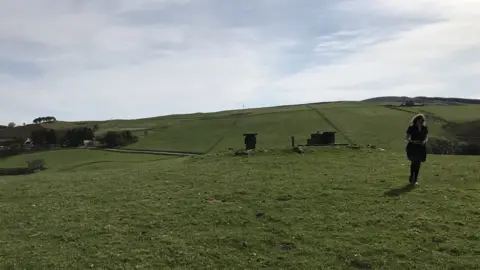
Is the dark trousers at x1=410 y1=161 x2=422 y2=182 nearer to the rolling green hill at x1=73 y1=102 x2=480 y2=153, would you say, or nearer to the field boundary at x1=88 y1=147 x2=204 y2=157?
the rolling green hill at x1=73 y1=102 x2=480 y2=153

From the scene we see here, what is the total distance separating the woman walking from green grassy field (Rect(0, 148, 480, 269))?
2.52 feet

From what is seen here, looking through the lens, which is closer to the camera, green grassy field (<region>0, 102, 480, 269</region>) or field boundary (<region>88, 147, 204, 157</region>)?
green grassy field (<region>0, 102, 480, 269</region>)

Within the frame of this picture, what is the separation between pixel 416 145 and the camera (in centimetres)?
1866

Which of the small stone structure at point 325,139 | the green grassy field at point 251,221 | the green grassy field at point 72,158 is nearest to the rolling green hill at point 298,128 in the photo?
the green grassy field at point 72,158

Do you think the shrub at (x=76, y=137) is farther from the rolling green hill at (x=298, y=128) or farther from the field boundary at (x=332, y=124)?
the field boundary at (x=332, y=124)

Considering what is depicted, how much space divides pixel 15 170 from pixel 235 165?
65023 mm

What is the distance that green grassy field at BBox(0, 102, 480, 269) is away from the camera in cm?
1112

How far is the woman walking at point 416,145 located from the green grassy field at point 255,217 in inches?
28.5

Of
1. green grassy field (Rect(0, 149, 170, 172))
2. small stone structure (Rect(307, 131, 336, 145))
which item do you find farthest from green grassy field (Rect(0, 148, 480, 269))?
green grassy field (Rect(0, 149, 170, 172))

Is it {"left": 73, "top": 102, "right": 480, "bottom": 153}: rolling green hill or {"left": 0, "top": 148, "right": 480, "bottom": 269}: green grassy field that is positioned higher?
{"left": 73, "top": 102, "right": 480, "bottom": 153}: rolling green hill

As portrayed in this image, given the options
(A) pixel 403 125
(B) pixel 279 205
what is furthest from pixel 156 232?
(A) pixel 403 125

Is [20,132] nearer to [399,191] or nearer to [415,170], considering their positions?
[415,170]

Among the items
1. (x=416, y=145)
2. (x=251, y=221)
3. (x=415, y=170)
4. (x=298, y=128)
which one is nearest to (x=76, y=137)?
(x=298, y=128)

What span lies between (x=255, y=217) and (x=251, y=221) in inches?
18.1
